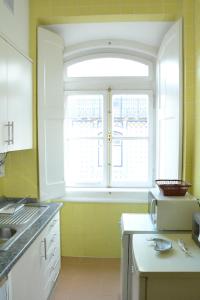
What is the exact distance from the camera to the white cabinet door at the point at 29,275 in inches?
65.7

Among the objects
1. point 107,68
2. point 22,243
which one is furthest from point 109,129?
point 22,243

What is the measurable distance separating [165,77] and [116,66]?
0.77 meters

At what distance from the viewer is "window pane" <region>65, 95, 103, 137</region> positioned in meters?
3.55

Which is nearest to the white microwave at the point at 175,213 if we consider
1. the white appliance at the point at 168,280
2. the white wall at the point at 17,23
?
the white appliance at the point at 168,280

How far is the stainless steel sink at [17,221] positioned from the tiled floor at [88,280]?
0.80 m

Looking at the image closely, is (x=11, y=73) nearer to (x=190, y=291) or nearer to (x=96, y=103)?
(x=96, y=103)

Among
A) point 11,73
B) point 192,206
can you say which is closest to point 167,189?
point 192,206

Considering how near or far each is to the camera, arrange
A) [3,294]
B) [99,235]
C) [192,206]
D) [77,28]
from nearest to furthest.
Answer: [3,294] < [192,206] < [77,28] < [99,235]

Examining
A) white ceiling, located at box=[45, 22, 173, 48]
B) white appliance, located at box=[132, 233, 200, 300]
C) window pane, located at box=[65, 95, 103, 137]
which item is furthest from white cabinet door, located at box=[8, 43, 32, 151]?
white appliance, located at box=[132, 233, 200, 300]

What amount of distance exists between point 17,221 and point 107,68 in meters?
2.12

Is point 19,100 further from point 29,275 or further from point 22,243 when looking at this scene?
point 29,275

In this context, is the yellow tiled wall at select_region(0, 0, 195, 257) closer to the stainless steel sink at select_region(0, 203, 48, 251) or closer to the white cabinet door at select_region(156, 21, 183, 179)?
the white cabinet door at select_region(156, 21, 183, 179)

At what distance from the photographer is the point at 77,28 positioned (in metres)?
3.06

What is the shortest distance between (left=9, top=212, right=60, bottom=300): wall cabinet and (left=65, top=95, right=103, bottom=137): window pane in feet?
4.10
